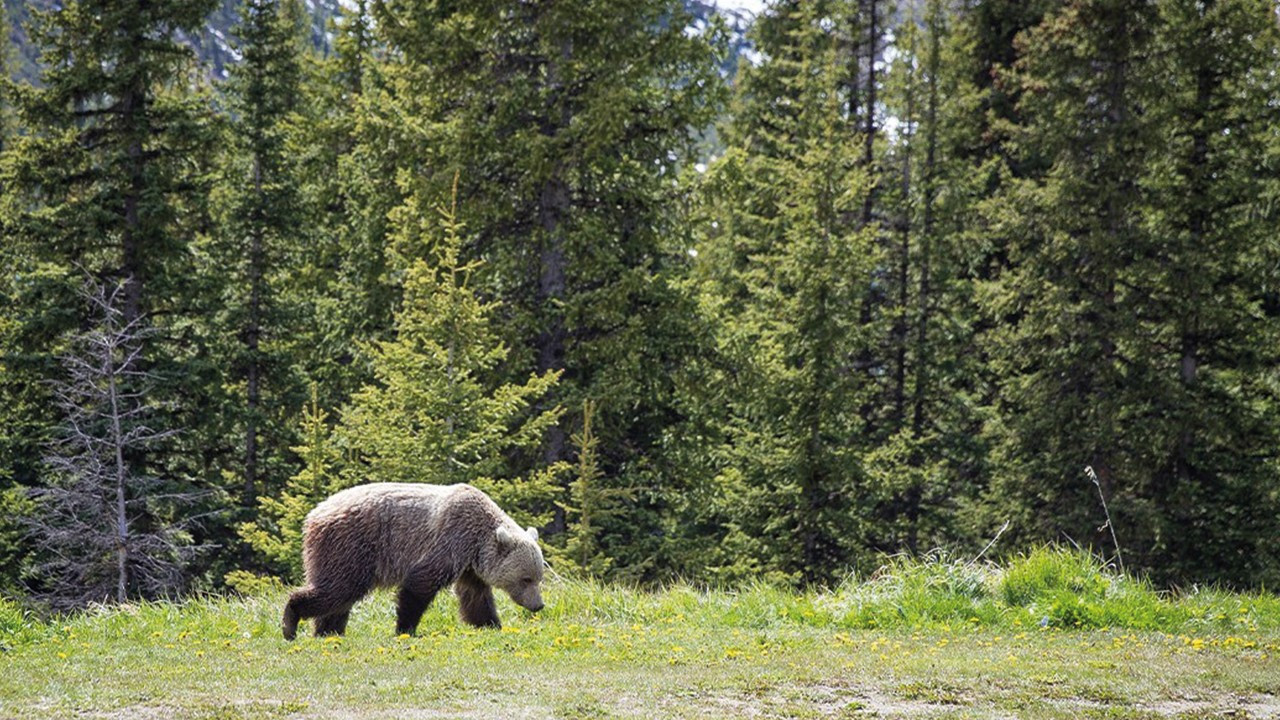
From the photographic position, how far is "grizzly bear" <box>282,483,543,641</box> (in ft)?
34.6

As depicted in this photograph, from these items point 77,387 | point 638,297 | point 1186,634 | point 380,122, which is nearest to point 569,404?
point 638,297

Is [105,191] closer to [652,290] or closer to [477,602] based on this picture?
[652,290]

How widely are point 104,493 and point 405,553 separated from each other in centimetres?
1316

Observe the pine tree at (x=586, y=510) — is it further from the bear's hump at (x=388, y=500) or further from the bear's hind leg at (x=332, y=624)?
the bear's hind leg at (x=332, y=624)

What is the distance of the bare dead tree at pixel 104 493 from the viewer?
781 inches

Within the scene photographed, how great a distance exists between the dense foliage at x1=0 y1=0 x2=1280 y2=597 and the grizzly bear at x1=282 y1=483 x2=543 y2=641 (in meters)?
6.84

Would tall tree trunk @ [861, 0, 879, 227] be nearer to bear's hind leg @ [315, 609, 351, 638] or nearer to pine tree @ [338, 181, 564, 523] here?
pine tree @ [338, 181, 564, 523]

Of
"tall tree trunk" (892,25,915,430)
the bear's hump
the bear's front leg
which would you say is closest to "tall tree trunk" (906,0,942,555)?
"tall tree trunk" (892,25,915,430)

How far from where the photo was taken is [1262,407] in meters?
24.2

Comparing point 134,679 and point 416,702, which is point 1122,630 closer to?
point 416,702

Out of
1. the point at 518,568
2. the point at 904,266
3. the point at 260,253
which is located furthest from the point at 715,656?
the point at 904,266

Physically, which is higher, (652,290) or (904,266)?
(904,266)

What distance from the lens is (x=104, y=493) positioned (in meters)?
21.6

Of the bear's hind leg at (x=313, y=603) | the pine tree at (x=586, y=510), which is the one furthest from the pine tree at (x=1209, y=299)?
the bear's hind leg at (x=313, y=603)
